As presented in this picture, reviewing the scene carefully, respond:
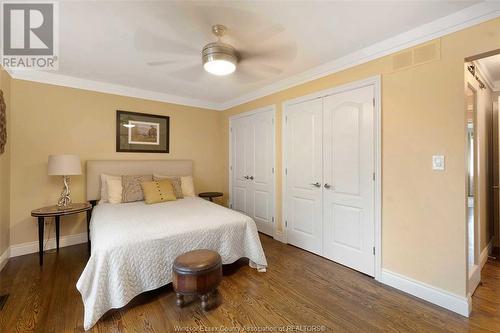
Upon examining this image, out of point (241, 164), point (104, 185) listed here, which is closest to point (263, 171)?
point (241, 164)

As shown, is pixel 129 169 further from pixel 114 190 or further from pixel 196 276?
Result: pixel 196 276

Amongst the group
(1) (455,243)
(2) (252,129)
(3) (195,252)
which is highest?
(2) (252,129)

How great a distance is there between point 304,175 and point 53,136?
11.6 feet

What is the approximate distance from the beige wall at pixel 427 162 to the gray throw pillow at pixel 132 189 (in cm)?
321

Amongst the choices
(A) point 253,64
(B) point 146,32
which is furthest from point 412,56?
(B) point 146,32

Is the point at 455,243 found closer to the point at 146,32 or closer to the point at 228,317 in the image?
the point at 228,317

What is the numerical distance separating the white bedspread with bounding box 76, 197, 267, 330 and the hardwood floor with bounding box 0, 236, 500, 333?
0.61 feet

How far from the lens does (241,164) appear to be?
4336 millimetres

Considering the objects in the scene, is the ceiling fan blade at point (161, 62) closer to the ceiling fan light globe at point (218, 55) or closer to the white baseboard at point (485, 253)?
the ceiling fan light globe at point (218, 55)

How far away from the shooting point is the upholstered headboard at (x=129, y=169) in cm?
339

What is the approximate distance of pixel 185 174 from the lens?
13.9 ft

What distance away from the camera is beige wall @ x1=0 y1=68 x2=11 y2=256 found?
8.63 feet

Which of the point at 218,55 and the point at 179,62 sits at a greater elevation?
the point at 179,62

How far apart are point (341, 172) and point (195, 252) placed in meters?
1.85
